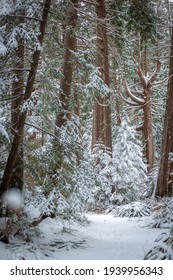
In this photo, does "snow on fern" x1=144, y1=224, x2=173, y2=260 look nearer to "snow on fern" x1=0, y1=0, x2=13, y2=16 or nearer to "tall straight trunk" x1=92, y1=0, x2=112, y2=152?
"snow on fern" x1=0, y1=0, x2=13, y2=16

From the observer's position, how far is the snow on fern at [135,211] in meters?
10.9

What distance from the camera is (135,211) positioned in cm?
1098

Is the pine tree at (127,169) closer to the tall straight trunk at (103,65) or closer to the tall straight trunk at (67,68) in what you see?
the tall straight trunk at (103,65)

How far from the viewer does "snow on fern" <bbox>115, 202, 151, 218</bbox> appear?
10922 millimetres

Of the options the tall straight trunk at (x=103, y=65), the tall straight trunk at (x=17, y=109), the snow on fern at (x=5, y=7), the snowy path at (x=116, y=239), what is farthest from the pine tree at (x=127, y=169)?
Answer: the snow on fern at (x=5, y=7)

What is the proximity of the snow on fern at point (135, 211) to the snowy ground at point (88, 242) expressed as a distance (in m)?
0.86

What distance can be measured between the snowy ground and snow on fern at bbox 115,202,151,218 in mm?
861

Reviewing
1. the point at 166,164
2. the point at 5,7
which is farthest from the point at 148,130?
the point at 5,7

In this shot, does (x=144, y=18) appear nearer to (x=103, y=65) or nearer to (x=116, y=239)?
(x=103, y=65)

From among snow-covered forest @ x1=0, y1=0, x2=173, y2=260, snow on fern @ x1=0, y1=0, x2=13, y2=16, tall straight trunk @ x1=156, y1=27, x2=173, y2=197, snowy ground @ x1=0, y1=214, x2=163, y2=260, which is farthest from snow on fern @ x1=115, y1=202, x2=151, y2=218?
snow on fern @ x1=0, y1=0, x2=13, y2=16

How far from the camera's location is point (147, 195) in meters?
12.7

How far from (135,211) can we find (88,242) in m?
3.72
